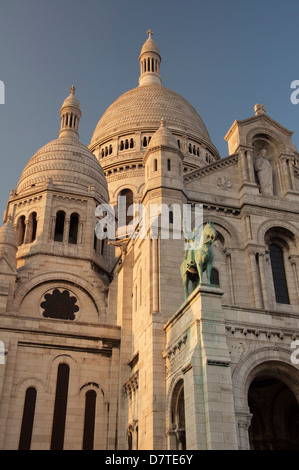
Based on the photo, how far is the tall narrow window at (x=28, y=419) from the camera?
26.8 metres

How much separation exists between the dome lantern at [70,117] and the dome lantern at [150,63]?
769 inches

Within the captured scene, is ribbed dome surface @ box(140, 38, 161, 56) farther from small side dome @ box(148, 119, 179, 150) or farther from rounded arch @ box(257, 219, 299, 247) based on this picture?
rounded arch @ box(257, 219, 299, 247)

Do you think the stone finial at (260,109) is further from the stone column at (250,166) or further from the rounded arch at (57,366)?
the rounded arch at (57,366)

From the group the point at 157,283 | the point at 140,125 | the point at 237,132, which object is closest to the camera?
the point at 157,283

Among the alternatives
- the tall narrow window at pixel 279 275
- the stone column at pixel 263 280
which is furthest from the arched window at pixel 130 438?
the tall narrow window at pixel 279 275

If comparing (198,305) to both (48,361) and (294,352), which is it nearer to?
(294,352)

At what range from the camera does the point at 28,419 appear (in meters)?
27.4

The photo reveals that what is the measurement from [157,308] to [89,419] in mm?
7288

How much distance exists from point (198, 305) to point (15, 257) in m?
17.1

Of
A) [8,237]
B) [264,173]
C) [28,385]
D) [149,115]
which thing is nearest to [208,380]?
[28,385]

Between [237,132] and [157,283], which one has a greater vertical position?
[237,132]

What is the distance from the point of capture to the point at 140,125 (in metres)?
56.5
